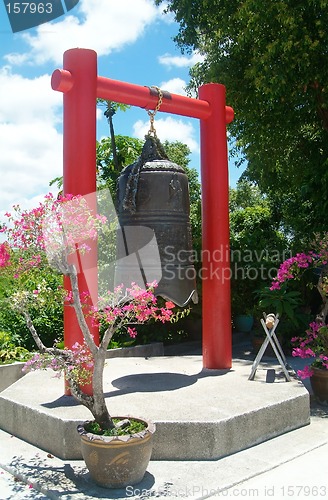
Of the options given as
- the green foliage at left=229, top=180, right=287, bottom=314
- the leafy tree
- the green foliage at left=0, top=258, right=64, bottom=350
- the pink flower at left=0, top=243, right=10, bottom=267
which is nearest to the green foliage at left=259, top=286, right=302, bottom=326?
the green foliage at left=229, top=180, right=287, bottom=314

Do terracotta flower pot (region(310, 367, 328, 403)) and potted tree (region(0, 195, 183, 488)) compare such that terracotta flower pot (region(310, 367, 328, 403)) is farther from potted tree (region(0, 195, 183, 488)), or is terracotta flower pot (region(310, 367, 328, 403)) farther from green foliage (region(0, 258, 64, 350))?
green foliage (region(0, 258, 64, 350))

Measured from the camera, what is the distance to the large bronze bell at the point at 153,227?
5.71 meters

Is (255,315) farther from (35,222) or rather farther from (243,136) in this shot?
(35,222)

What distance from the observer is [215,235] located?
7.02 metres

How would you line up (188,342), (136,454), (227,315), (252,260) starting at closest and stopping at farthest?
1. (136,454)
2. (227,315)
3. (188,342)
4. (252,260)

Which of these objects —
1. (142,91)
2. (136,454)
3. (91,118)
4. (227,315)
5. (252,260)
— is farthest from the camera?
(252,260)

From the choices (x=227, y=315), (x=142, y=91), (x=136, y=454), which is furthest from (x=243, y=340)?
(x=136, y=454)

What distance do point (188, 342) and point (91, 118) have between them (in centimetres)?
655

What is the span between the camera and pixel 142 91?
6.13 m

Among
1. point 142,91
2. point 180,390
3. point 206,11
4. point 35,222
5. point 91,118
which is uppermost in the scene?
point 206,11

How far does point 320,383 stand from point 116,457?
12.4 ft

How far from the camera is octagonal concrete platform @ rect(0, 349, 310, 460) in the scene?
4855mm

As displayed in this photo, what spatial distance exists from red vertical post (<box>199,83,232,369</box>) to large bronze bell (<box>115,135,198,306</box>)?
105cm

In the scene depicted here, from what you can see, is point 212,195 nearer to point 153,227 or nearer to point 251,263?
point 153,227
